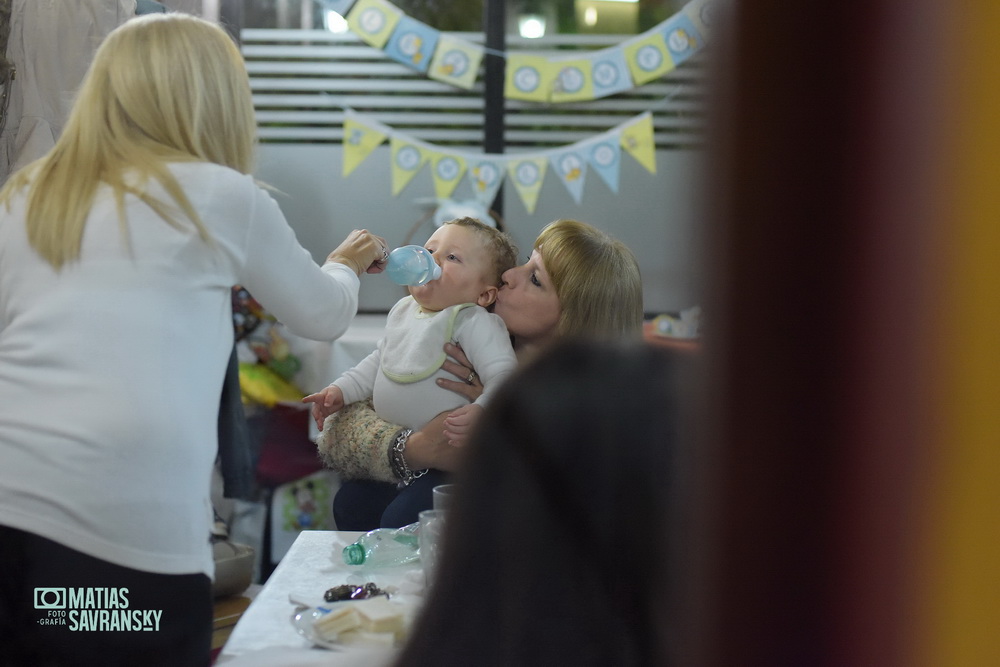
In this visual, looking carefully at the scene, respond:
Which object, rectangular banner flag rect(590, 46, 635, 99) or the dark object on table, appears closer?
rectangular banner flag rect(590, 46, 635, 99)

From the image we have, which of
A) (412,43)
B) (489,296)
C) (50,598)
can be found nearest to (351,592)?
(50,598)

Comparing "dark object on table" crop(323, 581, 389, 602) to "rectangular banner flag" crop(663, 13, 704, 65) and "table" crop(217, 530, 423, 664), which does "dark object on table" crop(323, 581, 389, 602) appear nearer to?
"table" crop(217, 530, 423, 664)

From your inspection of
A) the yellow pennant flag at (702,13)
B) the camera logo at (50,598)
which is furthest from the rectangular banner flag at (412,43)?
the camera logo at (50,598)

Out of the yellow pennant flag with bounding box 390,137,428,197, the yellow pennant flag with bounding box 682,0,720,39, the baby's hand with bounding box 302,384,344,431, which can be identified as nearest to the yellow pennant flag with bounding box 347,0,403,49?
the yellow pennant flag with bounding box 390,137,428,197

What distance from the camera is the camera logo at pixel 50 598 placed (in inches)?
26.0

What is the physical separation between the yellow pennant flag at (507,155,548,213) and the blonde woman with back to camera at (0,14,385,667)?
0.26m

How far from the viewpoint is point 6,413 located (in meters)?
0.65

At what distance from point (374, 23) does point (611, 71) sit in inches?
14.1

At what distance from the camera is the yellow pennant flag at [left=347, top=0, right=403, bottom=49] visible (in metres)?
0.88

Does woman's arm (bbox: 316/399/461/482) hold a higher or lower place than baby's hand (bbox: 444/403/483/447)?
lower

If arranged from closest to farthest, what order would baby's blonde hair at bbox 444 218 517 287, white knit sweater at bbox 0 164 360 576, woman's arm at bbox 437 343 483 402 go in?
white knit sweater at bbox 0 164 360 576 → woman's arm at bbox 437 343 483 402 → baby's blonde hair at bbox 444 218 517 287

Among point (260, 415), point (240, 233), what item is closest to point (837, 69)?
point (240, 233)

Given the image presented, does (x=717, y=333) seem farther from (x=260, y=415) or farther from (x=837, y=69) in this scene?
(x=260, y=415)

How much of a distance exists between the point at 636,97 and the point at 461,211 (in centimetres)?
38
